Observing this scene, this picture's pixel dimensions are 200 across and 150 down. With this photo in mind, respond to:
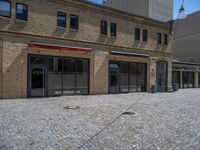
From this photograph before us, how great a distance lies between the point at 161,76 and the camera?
2800cm

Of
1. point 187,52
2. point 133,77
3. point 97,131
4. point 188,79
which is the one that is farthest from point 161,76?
point 97,131

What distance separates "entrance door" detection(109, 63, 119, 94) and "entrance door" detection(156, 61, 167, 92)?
690 centimetres

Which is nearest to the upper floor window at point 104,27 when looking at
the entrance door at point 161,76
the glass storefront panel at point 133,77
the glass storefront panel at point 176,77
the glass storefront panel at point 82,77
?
the glass storefront panel at point 82,77

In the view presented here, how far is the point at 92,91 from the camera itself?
20.8 meters

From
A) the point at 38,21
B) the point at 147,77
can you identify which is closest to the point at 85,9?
the point at 38,21

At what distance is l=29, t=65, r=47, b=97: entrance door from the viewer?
1734 cm

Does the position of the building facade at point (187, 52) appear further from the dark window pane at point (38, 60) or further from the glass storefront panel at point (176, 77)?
the dark window pane at point (38, 60)

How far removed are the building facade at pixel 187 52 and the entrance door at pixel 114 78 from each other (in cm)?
1482

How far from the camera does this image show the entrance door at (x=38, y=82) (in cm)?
1734

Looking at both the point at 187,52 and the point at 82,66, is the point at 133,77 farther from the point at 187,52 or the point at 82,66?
the point at 187,52

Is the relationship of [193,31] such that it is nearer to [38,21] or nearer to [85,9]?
[85,9]

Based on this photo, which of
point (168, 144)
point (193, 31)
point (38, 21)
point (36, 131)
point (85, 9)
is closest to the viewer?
point (168, 144)

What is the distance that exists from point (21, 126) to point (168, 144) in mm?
5179

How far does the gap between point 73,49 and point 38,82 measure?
4058 mm
